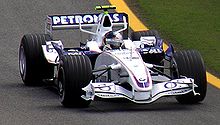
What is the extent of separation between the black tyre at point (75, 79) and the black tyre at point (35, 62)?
8.12 feet

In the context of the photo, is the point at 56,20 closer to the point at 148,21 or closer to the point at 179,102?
the point at 179,102

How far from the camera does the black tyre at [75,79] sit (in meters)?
13.5

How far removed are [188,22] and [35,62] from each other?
235 inches

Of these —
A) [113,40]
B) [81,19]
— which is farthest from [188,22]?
[113,40]

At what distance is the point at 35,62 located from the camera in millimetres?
16141

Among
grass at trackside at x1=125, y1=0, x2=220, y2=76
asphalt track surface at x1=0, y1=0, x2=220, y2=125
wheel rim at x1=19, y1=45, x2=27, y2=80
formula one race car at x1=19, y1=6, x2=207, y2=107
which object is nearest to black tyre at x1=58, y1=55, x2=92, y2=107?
formula one race car at x1=19, y1=6, x2=207, y2=107

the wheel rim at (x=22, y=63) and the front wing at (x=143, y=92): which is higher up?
the front wing at (x=143, y=92)

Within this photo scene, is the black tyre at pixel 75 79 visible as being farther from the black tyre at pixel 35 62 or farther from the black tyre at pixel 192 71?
the black tyre at pixel 35 62

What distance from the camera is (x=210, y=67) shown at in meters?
17.0

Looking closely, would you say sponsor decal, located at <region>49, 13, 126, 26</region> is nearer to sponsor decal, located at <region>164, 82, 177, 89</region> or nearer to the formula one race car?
the formula one race car

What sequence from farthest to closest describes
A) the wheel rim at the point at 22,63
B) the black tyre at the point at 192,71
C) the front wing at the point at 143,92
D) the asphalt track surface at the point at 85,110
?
the wheel rim at the point at 22,63
the black tyre at the point at 192,71
the front wing at the point at 143,92
the asphalt track surface at the point at 85,110

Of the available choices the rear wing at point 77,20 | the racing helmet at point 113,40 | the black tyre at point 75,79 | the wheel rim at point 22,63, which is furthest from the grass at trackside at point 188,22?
the black tyre at point 75,79

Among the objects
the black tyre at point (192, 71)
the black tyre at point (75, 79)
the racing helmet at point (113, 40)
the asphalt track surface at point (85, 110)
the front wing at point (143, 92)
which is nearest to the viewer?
A: the asphalt track surface at point (85, 110)

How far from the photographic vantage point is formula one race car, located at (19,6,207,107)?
13352mm
